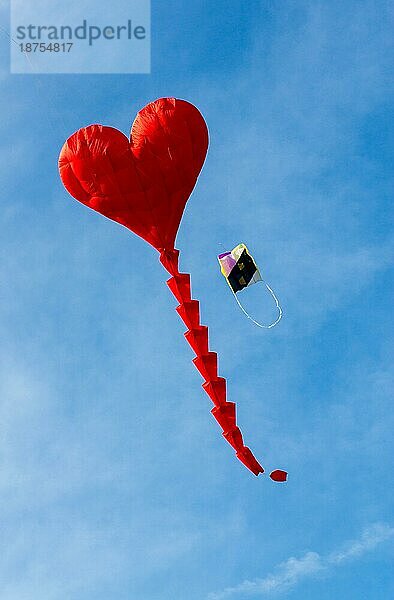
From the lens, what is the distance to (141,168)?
96.1 feet

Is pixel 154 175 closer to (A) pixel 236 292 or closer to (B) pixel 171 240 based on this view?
(B) pixel 171 240

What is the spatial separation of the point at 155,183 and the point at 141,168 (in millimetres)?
677

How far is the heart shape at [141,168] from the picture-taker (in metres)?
29.2

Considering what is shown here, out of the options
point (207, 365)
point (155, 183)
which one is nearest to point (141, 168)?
point (155, 183)

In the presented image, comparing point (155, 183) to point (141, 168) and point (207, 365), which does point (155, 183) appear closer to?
point (141, 168)

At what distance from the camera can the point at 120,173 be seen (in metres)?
29.2

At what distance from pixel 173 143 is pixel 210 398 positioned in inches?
A: 338

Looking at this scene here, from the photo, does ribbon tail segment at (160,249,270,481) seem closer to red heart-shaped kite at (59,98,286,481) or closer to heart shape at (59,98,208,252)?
red heart-shaped kite at (59,98,286,481)

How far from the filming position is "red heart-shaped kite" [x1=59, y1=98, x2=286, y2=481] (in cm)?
2894

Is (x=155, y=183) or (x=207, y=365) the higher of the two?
(x=155, y=183)

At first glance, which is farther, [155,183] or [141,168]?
[155,183]

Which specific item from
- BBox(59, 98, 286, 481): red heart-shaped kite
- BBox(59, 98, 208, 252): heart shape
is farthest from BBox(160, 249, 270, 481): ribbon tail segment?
BBox(59, 98, 208, 252): heart shape

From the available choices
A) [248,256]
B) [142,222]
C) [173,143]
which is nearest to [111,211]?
[142,222]

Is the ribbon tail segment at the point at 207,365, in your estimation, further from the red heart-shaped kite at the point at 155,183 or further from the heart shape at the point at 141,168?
the heart shape at the point at 141,168
